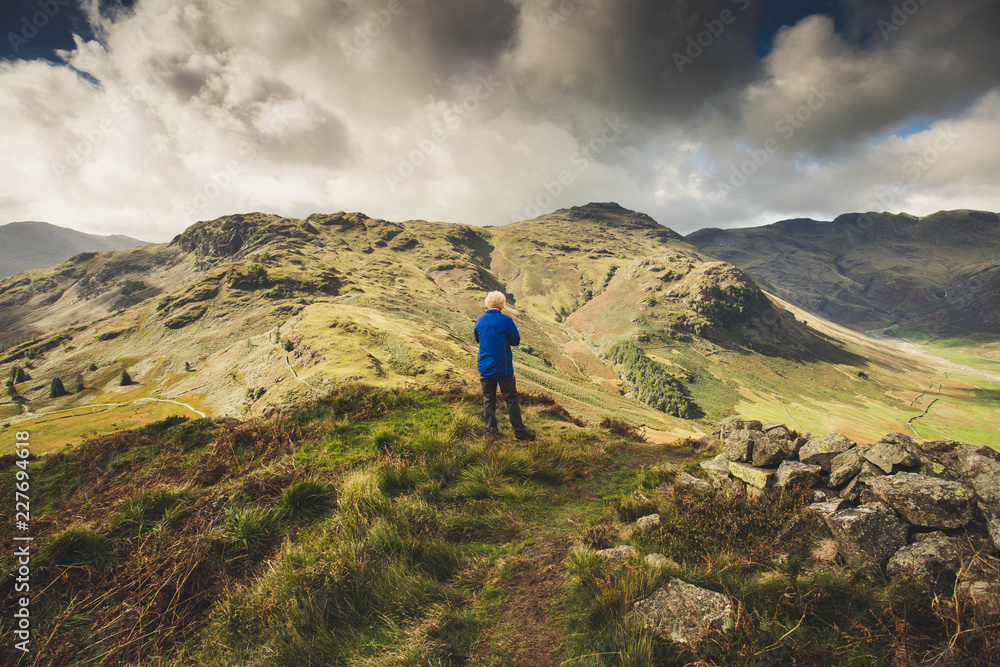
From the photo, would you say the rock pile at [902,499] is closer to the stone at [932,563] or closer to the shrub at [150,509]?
the stone at [932,563]

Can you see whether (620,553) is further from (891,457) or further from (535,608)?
(891,457)

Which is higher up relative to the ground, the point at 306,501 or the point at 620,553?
the point at 306,501

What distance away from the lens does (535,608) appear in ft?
13.8

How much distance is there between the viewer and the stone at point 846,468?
20.3ft

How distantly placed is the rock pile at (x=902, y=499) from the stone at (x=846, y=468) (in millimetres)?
14

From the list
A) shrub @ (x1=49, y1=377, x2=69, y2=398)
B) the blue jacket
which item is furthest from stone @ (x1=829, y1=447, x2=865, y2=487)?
shrub @ (x1=49, y1=377, x2=69, y2=398)

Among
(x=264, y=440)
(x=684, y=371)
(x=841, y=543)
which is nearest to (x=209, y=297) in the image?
(x=264, y=440)

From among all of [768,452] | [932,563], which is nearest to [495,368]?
[768,452]

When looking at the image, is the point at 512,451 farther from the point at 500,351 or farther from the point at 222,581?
the point at 222,581

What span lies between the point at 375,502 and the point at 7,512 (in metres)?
5.38

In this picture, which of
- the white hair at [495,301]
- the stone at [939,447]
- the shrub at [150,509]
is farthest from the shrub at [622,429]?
the shrub at [150,509]

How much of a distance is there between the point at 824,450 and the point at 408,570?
7.64 metres

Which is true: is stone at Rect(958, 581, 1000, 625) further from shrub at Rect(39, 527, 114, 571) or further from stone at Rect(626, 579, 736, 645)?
shrub at Rect(39, 527, 114, 571)

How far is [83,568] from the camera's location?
4.35 metres
